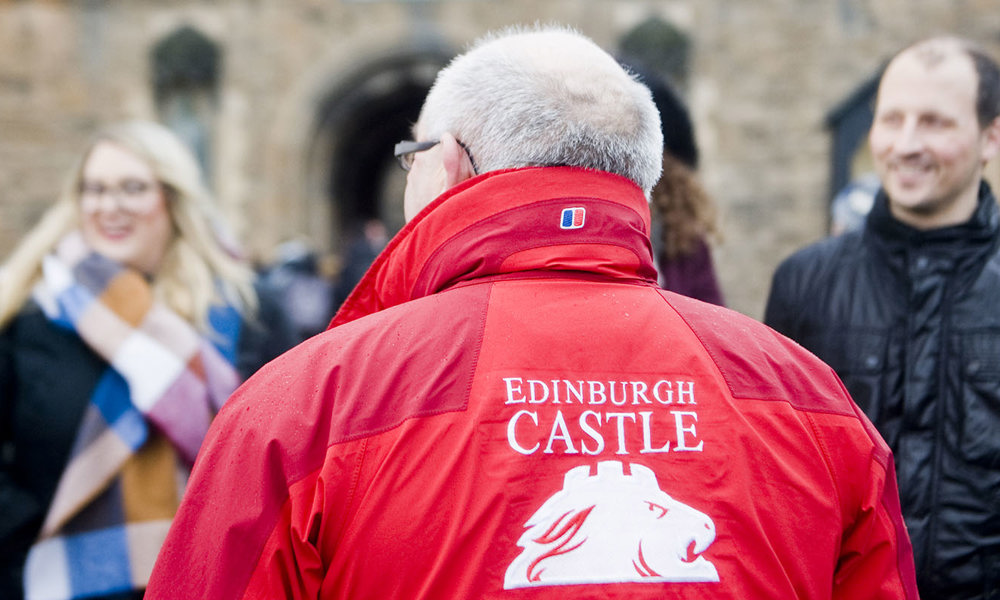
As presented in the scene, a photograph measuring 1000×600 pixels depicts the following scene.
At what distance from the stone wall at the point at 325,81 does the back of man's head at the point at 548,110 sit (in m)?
9.96

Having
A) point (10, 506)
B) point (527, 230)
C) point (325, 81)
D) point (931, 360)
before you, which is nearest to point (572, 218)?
point (527, 230)

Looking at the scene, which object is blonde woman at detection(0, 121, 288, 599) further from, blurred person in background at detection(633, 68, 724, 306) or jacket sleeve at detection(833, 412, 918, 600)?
jacket sleeve at detection(833, 412, 918, 600)

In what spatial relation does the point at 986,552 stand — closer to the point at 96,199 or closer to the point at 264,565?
the point at 264,565

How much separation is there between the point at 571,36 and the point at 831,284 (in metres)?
1.22

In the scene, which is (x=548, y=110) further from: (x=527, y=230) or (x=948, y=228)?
(x=948, y=228)

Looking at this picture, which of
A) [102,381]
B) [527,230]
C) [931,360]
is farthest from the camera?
[102,381]

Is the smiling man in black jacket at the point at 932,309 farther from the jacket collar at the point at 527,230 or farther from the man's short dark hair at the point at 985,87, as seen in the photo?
the jacket collar at the point at 527,230

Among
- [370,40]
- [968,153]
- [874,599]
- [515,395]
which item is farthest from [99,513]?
[370,40]

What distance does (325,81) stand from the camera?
38.4 feet

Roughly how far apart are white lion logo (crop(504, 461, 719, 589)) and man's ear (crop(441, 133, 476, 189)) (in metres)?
0.43

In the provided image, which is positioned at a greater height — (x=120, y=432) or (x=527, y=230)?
(x=527, y=230)

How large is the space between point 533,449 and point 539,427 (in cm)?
3

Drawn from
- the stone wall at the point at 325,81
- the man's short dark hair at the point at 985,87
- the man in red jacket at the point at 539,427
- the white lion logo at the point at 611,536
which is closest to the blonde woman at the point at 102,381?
the man in red jacket at the point at 539,427

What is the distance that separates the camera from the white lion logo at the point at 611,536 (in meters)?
1.18
